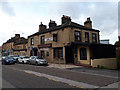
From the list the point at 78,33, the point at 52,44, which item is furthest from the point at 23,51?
the point at 78,33

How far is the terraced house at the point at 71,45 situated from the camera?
19.3 m

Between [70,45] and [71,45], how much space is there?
1.22 ft

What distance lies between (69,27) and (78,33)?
2649 millimetres

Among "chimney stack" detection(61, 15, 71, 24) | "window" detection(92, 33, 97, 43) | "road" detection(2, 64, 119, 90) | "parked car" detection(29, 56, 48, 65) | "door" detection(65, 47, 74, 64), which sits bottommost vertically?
"road" detection(2, 64, 119, 90)

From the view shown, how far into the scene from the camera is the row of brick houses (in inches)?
760

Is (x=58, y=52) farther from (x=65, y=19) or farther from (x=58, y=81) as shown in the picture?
(x=58, y=81)

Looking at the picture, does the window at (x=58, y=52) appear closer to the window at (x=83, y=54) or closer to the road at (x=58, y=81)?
the window at (x=83, y=54)

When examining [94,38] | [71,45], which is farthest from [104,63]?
[94,38]

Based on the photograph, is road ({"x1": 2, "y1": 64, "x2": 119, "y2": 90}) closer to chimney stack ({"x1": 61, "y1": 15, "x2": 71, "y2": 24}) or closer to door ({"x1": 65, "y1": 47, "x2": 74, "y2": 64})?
door ({"x1": 65, "y1": 47, "x2": 74, "y2": 64})

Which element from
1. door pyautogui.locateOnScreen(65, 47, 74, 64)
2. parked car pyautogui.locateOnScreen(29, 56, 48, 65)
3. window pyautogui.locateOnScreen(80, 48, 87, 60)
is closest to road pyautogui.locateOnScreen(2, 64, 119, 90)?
parked car pyautogui.locateOnScreen(29, 56, 48, 65)

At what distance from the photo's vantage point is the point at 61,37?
72.0ft

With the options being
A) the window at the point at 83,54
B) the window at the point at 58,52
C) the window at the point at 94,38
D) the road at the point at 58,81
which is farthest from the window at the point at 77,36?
the road at the point at 58,81

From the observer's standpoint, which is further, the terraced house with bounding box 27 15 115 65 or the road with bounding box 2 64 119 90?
the terraced house with bounding box 27 15 115 65

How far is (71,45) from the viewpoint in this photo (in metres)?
20.1
